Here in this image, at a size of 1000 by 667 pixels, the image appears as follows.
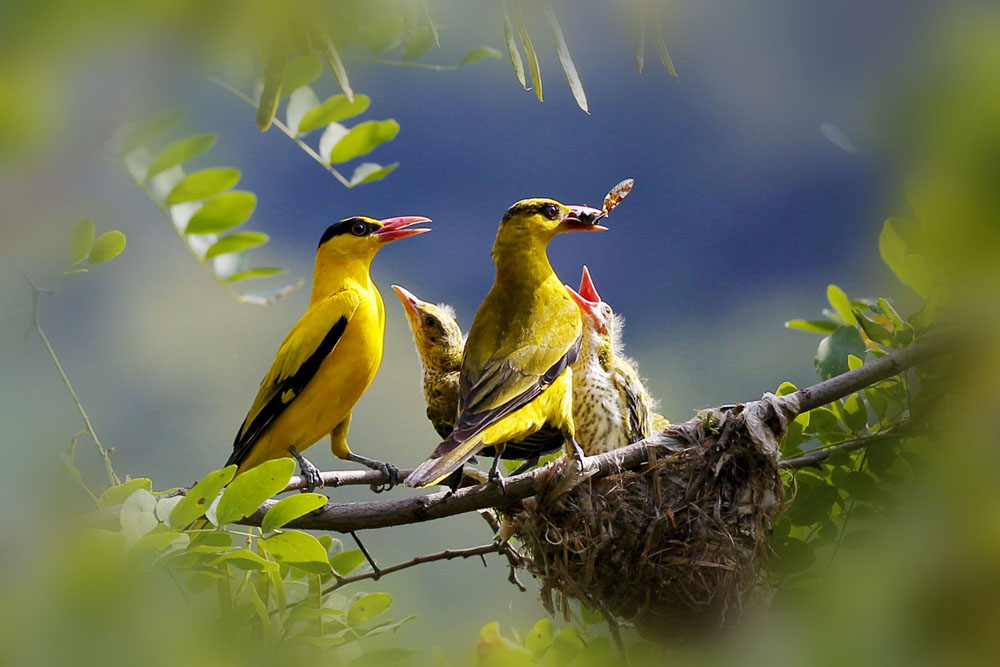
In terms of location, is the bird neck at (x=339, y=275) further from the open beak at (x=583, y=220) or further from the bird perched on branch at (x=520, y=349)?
the open beak at (x=583, y=220)

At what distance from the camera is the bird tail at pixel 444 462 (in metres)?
1.69

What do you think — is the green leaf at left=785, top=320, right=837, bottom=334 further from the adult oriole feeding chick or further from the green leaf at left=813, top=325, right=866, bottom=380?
the adult oriole feeding chick

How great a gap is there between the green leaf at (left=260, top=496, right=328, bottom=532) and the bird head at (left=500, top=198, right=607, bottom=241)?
1192 millimetres

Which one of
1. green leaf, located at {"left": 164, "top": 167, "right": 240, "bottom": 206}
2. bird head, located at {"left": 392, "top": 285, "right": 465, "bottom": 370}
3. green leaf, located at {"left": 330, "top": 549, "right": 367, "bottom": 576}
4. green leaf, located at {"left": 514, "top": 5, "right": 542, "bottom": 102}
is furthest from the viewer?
bird head, located at {"left": 392, "top": 285, "right": 465, "bottom": 370}

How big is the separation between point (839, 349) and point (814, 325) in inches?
6.6

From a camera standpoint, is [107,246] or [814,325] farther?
[814,325]

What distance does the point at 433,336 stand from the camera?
2.65m

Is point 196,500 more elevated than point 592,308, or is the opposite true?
point 196,500

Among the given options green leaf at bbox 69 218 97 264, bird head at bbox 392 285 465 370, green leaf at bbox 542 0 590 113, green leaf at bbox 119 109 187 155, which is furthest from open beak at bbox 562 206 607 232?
green leaf at bbox 542 0 590 113

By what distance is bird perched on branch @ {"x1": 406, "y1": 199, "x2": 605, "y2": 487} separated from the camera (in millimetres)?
1963

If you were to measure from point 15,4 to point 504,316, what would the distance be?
6.77 ft

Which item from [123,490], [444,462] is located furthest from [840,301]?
[123,490]

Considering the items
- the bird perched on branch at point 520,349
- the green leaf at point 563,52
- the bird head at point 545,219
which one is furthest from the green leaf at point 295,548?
the bird head at point 545,219

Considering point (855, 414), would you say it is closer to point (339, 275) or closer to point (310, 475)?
point (310, 475)
